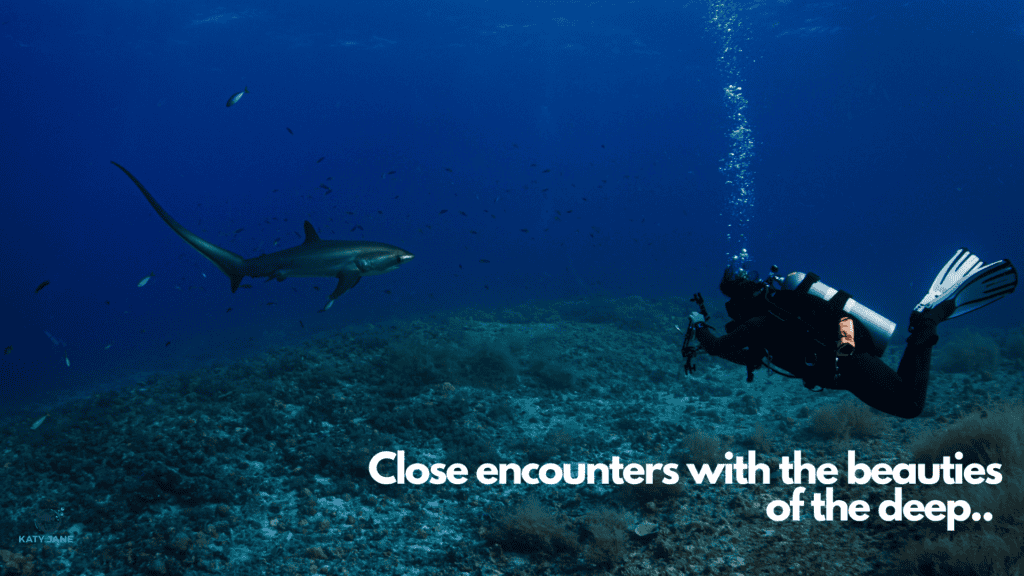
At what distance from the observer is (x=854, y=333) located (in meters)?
3.80

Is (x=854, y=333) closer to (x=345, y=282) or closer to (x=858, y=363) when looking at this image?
(x=858, y=363)

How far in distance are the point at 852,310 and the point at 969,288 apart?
40.1 inches

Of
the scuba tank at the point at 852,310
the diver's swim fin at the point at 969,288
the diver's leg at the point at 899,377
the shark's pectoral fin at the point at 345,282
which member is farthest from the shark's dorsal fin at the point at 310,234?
the diver's swim fin at the point at 969,288

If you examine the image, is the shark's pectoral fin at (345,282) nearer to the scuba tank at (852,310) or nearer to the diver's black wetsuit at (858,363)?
the diver's black wetsuit at (858,363)

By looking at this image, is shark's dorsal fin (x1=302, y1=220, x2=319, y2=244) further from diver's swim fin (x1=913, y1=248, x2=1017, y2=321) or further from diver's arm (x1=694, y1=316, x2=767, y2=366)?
diver's swim fin (x1=913, y1=248, x2=1017, y2=321)

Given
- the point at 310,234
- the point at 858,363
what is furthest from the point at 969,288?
the point at 310,234

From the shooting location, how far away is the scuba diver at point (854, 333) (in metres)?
3.70

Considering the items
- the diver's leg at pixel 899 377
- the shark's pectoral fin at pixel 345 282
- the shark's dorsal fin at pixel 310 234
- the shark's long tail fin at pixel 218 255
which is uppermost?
the shark's dorsal fin at pixel 310 234

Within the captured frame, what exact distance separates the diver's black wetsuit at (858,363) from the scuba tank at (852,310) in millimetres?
80

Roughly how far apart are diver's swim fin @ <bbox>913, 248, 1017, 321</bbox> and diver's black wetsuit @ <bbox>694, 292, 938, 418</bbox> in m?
0.21

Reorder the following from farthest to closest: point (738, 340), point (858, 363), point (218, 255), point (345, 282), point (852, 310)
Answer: point (345, 282)
point (218, 255)
point (738, 340)
point (852, 310)
point (858, 363)

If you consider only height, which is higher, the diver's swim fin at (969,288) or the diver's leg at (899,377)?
the diver's swim fin at (969,288)

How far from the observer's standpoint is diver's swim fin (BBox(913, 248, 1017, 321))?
148 inches

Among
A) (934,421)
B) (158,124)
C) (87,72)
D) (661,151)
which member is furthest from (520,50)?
(661,151)
